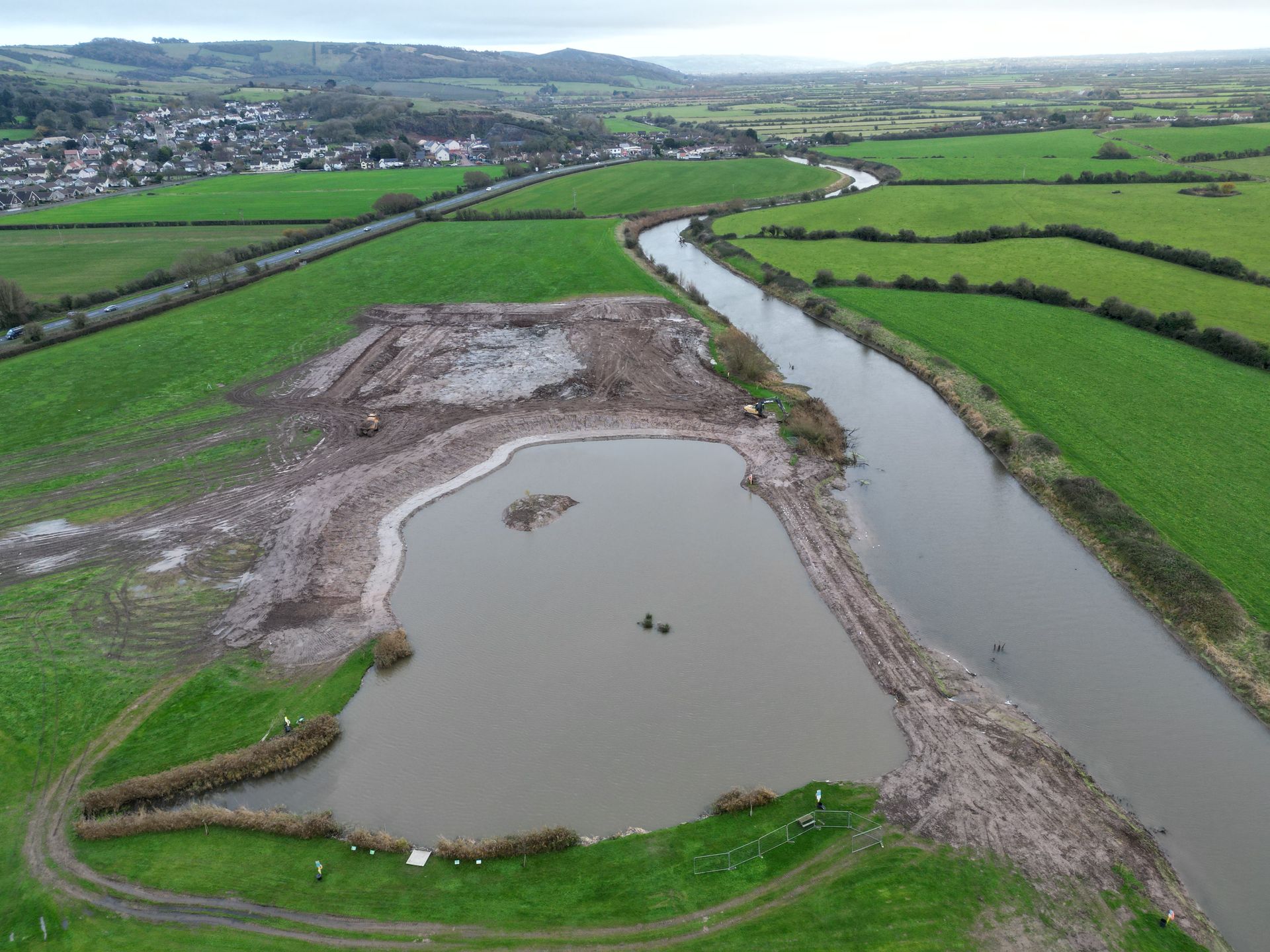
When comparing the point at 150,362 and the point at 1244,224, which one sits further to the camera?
the point at 1244,224

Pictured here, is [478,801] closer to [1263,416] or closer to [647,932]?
[647,932]

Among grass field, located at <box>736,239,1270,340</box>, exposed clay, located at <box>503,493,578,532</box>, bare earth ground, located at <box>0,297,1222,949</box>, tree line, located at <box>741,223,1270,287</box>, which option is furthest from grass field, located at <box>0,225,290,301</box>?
tree line, located at <box>741,223,1270,287</box>

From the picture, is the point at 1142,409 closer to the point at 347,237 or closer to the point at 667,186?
the point at 347,237

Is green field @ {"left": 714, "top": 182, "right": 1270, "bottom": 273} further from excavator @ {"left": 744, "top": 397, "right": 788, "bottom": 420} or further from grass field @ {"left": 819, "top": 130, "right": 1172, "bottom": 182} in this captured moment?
excavator @ {"left": 744, "top": 397, "right": 788, "bottom": 420}

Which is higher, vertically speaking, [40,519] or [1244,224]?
[1244,224]

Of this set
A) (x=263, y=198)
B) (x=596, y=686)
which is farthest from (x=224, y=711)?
(x=263, y=198)

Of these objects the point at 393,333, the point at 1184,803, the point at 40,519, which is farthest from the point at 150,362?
the point at 1184,803

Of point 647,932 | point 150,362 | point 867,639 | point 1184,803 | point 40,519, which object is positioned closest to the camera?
point 647,932
